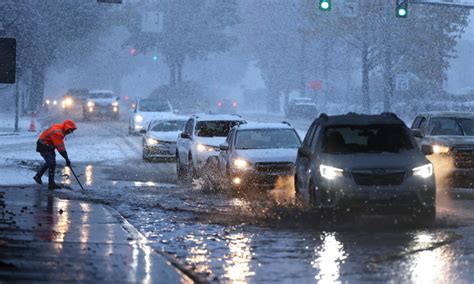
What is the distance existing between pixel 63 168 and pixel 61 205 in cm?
1032

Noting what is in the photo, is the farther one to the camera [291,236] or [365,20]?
[365,20]

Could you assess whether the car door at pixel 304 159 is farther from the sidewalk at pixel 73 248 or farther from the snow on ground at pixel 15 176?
the snow on ground at pixel 15 176

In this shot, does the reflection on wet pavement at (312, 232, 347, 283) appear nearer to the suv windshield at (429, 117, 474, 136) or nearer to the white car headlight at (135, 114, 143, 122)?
the suv windshield at (429, 117, 474, 136)

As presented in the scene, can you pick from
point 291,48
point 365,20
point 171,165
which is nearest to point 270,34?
point 291,48

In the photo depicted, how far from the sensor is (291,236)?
13.9 meters

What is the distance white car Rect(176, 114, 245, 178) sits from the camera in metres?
24.1

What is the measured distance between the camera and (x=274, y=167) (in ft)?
66.1

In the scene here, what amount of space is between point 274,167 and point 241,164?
68cm

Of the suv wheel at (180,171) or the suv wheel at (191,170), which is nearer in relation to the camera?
the suv wheel at (191,170)

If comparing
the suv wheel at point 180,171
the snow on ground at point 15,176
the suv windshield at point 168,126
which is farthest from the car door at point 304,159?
the suv windshield at point 168,126

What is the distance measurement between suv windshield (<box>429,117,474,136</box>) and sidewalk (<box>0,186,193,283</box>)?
28.3 ft

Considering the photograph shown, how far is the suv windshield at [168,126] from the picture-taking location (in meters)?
33.1

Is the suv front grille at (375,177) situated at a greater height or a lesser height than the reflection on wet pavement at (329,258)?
greater

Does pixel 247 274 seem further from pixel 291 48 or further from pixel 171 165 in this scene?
pixel 291 48
